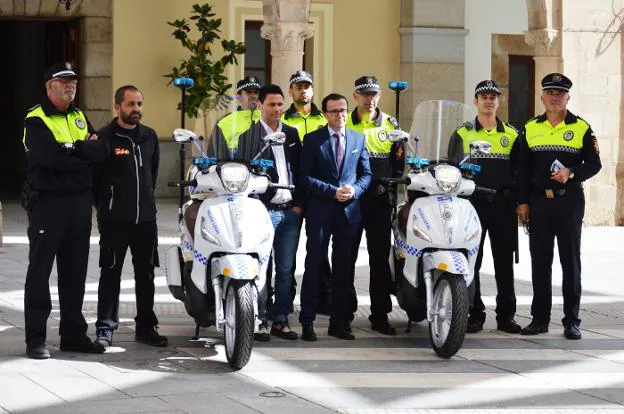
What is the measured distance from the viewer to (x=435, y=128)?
9.84 metres

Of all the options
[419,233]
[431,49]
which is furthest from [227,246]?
[431,49]

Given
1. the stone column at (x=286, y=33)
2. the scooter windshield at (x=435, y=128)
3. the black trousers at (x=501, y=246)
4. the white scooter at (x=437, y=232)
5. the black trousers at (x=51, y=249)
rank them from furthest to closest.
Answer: the stone column at (x=286, y=33)
the black trousers at (x=501, y=246)
the scooter windshield at (x=435, y=128)
the white scooter at (x=437, y=232)
the black trousers at (x=51, y=249)

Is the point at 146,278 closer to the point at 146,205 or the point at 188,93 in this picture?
the point at 146,205

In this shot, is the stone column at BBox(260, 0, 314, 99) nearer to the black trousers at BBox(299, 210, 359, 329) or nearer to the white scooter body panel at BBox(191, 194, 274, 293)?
the black trousers at BBox(299, 210, 359, 329)

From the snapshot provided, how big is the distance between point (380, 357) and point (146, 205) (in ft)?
5.84

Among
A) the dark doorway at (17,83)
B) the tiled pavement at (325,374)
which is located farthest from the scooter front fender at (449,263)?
the dark doorway at (17,83)

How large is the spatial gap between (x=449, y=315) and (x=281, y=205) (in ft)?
4.71

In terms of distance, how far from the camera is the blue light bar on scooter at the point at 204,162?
9.02 metres

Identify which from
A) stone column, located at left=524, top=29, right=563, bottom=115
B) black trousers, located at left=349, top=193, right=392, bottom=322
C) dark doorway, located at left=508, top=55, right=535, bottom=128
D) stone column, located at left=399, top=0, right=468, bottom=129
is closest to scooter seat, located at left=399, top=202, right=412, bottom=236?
black trousers, located at left=349, top=193, right=392, bottom=322

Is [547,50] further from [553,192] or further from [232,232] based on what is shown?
[232,232]

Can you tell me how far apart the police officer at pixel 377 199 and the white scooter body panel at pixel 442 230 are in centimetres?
54

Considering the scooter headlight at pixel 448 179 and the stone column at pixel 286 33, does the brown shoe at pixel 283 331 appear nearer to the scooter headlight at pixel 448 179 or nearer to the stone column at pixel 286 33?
the scooter headlight at pixel 448 179

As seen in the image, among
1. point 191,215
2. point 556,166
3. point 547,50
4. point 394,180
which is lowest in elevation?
point 191,215

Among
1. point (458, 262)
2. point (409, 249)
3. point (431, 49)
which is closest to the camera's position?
point (458, 262)
